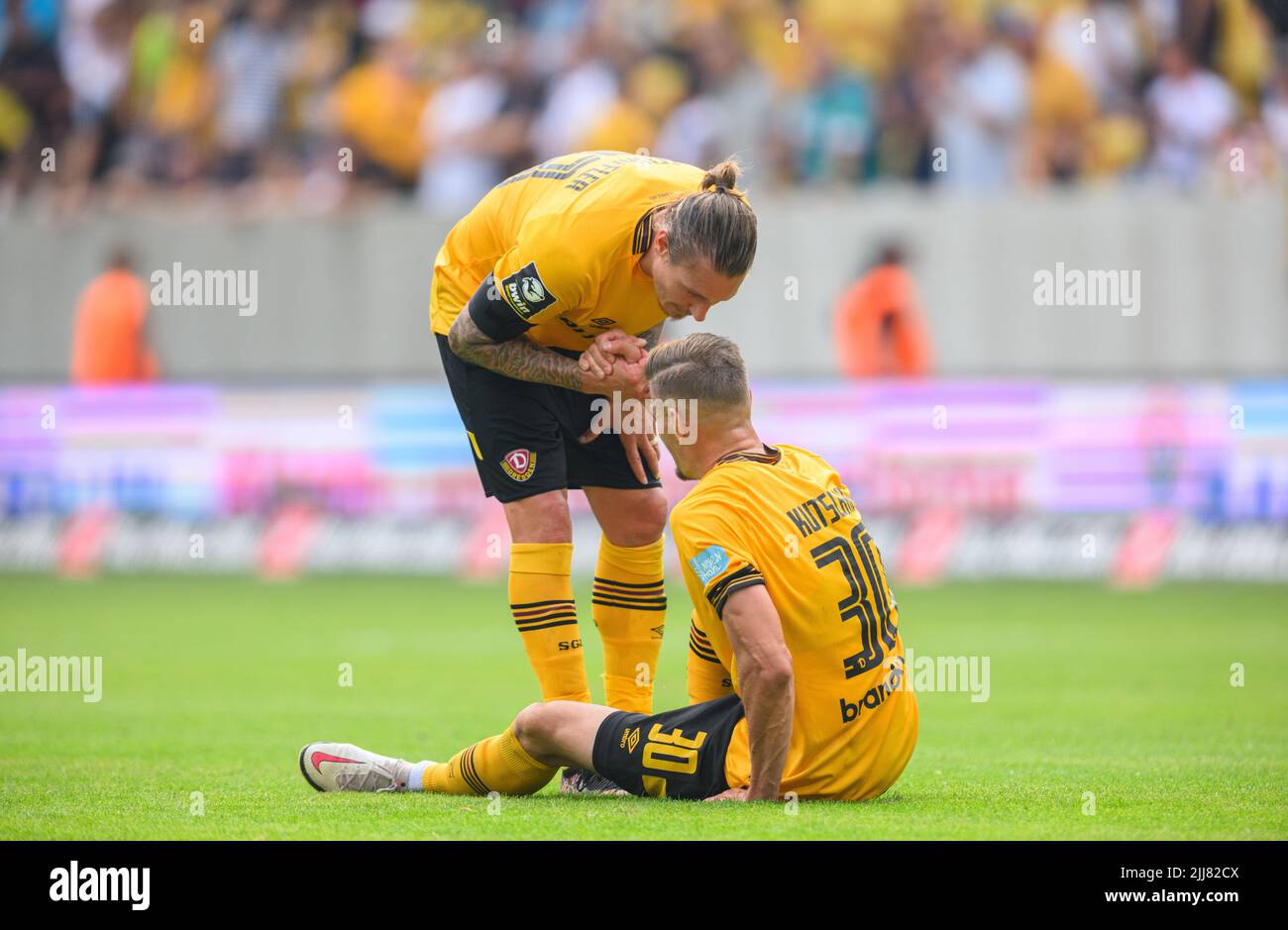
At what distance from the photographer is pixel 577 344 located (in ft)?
22.9

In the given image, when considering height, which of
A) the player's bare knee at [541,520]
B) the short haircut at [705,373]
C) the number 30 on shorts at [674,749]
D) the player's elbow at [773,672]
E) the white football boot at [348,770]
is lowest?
the white football boot at [348,770]

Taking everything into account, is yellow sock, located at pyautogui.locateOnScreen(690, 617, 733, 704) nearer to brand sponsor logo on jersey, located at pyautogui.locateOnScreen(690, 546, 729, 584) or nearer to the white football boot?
brand sponsor logo on jersey, located at pyautogui.locateOnScreen(690, 546, 729, 584)

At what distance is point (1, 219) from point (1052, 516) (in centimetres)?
1101

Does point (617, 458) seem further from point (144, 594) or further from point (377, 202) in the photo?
point (377, 202)

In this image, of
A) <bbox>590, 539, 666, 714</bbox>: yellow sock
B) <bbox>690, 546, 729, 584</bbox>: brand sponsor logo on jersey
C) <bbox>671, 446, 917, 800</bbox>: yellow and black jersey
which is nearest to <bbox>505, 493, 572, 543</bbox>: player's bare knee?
<bbox>590, 539, 666, 714</bbox>: yellow sock

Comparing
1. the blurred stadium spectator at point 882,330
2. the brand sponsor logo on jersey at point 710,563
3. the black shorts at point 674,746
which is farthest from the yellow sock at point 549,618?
the blurred stadium spectator at point 882,330

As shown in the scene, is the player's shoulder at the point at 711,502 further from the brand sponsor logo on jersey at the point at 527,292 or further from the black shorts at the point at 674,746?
the brand sponsor logo on jersey at the point at 527,292

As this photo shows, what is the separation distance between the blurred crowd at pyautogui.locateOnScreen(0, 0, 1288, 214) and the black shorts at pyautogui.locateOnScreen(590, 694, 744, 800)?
39.9ft

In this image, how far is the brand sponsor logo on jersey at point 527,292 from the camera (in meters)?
6.37

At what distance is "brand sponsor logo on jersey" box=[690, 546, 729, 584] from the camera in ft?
18.0

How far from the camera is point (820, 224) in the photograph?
17000mm

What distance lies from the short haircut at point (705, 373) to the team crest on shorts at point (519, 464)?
1.15m

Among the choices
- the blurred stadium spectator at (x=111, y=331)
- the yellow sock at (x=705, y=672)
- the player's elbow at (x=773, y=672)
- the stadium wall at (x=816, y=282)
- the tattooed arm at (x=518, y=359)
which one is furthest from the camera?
the blurred stadium spectator at (x=111, y=331)

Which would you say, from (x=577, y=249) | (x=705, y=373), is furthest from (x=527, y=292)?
(x=705, y=373)
